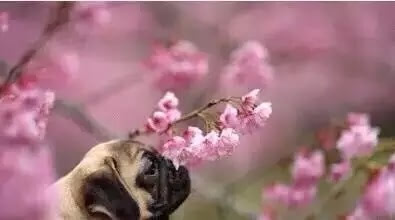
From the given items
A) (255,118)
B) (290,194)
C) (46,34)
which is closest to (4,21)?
(46,34)

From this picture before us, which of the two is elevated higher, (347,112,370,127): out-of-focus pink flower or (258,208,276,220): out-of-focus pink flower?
(347,112,370,127): out-of-focus pink flower

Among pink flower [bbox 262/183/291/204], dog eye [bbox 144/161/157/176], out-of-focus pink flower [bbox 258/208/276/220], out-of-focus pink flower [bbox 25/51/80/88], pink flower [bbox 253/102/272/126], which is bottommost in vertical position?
out-of-focus pink flower [bbox 258/208/276/220]

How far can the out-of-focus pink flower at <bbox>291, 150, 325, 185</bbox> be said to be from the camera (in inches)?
45.0

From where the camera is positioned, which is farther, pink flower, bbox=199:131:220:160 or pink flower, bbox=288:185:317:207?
pink flower, bbox=288:185:317:207

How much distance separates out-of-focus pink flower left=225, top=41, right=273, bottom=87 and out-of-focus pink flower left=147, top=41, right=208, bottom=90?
0.15 ft

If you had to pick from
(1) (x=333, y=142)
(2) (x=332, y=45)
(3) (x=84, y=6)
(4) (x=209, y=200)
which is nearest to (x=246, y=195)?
(4) (x=209, y=200)

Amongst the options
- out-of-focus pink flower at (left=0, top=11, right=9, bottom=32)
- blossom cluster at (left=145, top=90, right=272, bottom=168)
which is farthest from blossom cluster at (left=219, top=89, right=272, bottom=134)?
out-of-focus pink flower at (left=0, top=11, right=9, bottom=32)

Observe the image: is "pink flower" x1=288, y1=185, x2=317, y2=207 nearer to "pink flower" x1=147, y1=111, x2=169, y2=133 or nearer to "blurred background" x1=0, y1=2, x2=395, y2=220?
"blurred background" x1=0, y1=2, x2=395, y2=220

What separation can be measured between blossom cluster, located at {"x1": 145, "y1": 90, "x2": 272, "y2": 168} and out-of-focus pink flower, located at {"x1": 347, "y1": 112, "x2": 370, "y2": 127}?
14 cm

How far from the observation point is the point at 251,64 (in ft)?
3.73

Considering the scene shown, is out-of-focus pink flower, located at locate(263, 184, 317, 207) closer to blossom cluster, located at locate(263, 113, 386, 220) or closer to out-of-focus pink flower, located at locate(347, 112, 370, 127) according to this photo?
blossom cluster, located at locate(263, 113, 386, 220)

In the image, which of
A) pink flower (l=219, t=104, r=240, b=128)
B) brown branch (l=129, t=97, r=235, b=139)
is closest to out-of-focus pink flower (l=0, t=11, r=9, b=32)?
brown branch (l=129, t=97, r=235, b=139)

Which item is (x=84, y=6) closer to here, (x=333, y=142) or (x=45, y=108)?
(x=45, y=108)

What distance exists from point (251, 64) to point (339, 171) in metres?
0.22
